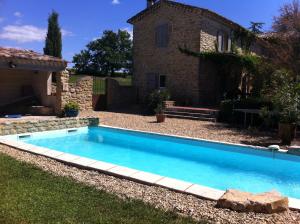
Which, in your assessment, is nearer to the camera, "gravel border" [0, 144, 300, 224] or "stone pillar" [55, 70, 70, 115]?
"gravel border" [0, 144, 300, 224]

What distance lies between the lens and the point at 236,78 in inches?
896

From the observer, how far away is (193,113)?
18.3 m

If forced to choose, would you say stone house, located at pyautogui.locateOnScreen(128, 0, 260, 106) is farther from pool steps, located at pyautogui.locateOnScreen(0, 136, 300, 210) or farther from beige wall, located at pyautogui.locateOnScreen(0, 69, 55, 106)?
pool steps, located at pyautogui.locateOnScreen(0, 136, 300, 210)

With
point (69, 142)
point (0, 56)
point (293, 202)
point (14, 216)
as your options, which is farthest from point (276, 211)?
point (0, 56)

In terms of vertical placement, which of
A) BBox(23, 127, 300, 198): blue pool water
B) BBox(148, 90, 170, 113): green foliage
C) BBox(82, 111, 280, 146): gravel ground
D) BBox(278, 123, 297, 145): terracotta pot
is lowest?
BBox(23, 127, 300, 198): blue pool water

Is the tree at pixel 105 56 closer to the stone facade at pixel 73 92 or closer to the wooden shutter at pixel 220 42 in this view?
the wooden shutter at pixel 220 42

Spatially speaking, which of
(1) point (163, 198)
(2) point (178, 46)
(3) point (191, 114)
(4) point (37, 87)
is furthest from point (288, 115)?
(4) point (37, 87)

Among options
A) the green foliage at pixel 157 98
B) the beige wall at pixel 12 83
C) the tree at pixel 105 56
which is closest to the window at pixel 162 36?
the green foliage at pixel 157 98

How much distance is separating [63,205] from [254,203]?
2.83 m

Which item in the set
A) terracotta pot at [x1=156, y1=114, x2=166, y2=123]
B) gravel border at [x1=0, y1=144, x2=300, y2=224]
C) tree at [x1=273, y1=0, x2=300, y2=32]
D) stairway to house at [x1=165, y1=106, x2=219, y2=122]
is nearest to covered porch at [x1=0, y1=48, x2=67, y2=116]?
terracotta pot at [x1=156, y1=114, x2=166, y2=123]

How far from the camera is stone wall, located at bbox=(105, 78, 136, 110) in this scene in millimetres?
22281

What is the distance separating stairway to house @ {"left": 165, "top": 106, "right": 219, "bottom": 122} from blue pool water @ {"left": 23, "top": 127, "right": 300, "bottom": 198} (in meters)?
5.34

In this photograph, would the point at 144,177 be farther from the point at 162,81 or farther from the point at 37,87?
the point at 162,81

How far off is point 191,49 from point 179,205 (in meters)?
17.6
